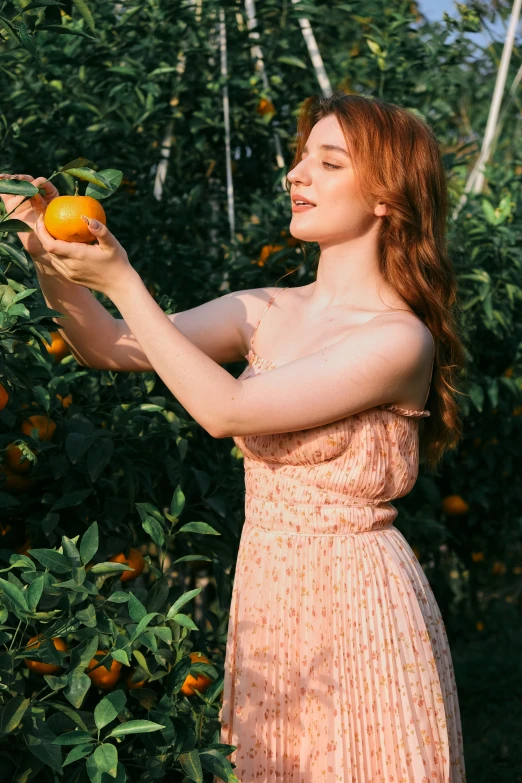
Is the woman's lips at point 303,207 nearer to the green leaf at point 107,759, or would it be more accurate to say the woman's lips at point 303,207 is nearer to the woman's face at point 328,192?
the woman's face at point 328,192

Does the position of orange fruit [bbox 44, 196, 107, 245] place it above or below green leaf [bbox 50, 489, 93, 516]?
above

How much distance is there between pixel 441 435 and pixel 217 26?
1715 mm

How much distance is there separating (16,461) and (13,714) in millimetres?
589

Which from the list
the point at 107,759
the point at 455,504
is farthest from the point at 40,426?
the point at 455,504

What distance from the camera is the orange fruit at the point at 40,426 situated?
1721 mm

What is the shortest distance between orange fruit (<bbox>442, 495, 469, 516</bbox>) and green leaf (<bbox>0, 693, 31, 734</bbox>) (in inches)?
93.0

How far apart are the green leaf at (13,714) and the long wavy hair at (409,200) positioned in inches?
35.9

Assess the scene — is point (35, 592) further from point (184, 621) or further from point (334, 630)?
point (334, 630)

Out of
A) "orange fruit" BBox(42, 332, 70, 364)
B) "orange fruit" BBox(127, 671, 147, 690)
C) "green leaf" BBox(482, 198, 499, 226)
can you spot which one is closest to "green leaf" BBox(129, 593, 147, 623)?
"orange fruit" BBox(127, 671, 147, 690)

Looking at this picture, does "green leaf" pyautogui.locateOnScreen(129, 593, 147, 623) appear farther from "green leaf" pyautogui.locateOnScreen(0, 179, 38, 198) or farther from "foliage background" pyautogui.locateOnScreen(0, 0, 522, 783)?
"green leaf" pyautogui.locateOnScreen(0, 179, 38, 198)

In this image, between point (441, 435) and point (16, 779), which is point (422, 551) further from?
point (16, 779)

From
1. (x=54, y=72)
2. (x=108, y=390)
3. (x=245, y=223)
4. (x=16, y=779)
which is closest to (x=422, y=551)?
(x=245, y=223)

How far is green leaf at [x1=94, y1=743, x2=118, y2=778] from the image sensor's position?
42.3 inches

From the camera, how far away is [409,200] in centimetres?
168
